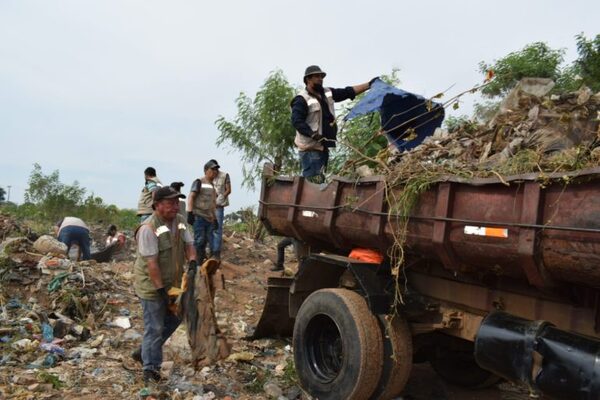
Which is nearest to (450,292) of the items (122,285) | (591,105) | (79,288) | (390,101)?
(591,105)

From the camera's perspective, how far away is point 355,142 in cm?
573

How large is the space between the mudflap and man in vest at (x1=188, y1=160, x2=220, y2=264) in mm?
3125

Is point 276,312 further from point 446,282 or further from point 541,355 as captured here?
point 541,355

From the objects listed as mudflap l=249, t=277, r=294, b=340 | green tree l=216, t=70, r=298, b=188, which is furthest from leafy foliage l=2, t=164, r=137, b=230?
mudflap l=249, t=277, r=294, b=340

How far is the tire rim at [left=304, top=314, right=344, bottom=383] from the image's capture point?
4074 millimetres

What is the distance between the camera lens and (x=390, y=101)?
528 centimetres

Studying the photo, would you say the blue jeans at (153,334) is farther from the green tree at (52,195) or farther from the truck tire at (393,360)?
the green tree at (52,195)

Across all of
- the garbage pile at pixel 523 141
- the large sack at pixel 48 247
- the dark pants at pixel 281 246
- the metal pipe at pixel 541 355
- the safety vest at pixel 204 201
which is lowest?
the large sack at pixel 48 247

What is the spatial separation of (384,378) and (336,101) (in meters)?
3.23

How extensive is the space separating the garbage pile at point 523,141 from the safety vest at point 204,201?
188 inches

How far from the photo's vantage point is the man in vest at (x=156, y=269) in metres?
4.41

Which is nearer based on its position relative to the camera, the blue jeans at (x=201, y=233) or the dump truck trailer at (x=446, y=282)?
the dump truck trailer at (x=446, y=282)

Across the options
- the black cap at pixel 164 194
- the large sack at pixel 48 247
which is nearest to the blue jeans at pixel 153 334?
the black cap at pixel 164 194

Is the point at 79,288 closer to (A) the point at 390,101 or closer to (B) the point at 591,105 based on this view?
(A) the point at 390,101
